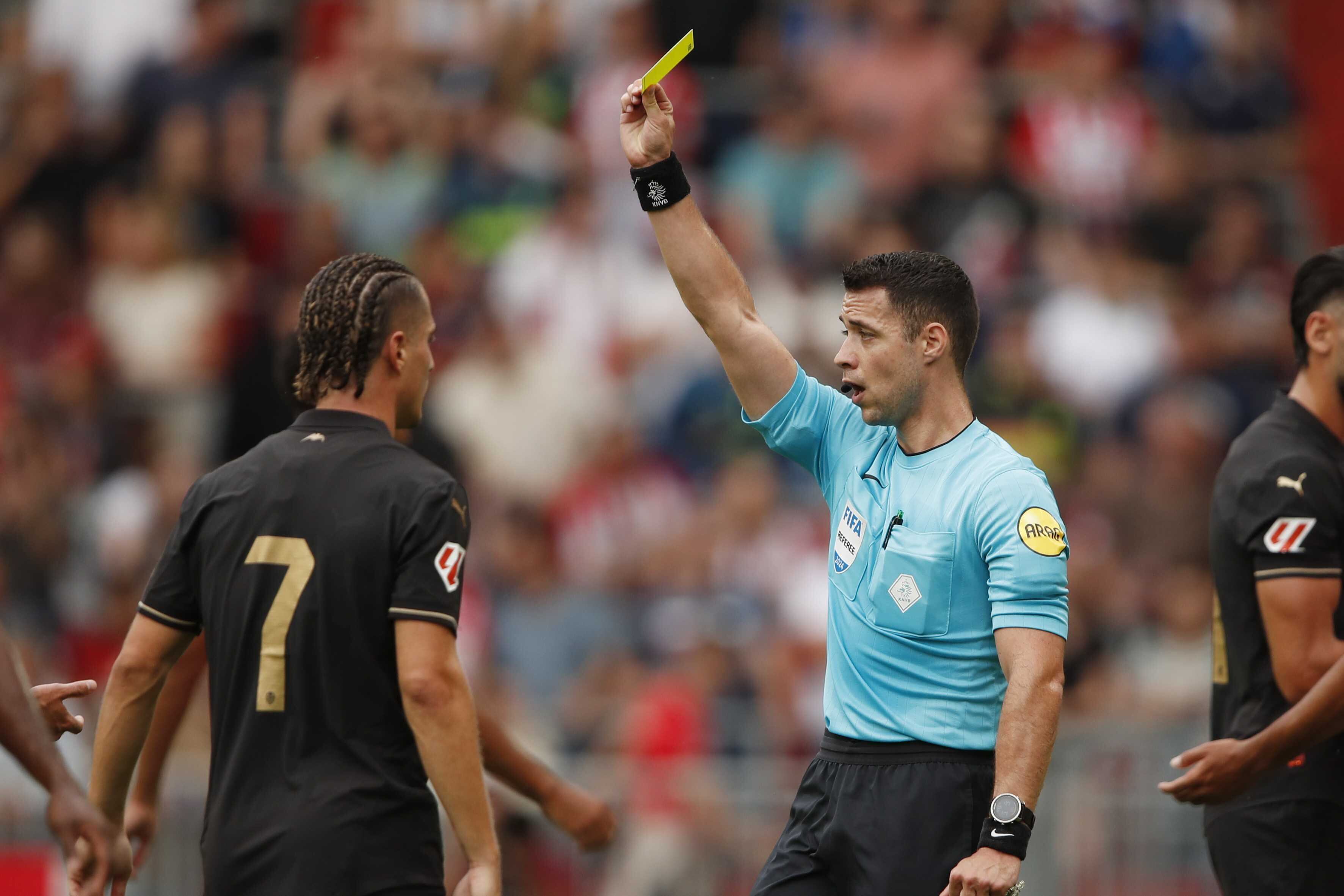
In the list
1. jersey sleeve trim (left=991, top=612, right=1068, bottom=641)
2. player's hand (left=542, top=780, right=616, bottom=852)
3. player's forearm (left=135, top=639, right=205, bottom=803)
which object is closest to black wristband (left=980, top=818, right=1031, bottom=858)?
jersey sleeve trim (left=991, top=612, right=1068, bottom=641)

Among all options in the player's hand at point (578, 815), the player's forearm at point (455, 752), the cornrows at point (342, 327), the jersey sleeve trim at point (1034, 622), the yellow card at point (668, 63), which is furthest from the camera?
the player's hand at point (578, 815)

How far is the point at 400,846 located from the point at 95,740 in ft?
3.46

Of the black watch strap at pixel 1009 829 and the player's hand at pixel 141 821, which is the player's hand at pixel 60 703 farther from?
the black watch strap at pixel 1009 829

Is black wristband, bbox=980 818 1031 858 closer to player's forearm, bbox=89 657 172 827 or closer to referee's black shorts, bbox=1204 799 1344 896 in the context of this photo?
referee's black shorts, bbox=1204 799 1344 896

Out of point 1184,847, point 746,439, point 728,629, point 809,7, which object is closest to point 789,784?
point 728,629

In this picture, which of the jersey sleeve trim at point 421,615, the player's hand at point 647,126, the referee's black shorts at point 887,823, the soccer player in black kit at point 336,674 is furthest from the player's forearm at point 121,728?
the player's hand at point 647,126

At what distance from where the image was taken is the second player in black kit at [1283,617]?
19.9 feet

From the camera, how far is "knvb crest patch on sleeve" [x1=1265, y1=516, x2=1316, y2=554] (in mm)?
6074

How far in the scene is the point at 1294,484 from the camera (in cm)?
614

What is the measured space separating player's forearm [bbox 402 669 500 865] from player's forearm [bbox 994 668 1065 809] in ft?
5.01

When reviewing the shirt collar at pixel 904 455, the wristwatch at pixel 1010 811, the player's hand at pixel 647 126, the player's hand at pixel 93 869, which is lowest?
the wristwatch at pixel 1010 811

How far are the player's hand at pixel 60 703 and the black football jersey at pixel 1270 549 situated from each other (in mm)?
3826

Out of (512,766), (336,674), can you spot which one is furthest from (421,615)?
(512,766)

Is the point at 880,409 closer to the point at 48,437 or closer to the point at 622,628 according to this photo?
the point at 622,628
